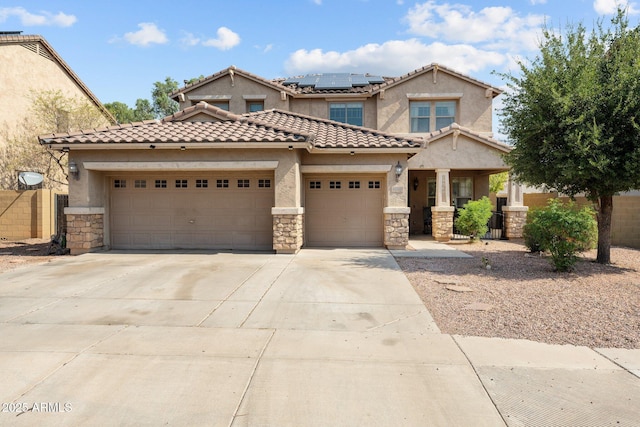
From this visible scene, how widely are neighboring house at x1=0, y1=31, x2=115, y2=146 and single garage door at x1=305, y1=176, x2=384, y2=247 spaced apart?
15724mm

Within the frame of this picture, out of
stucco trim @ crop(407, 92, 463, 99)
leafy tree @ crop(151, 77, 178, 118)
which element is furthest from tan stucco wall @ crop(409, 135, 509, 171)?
leafy tree @ crop(151, 77, 178, 118)

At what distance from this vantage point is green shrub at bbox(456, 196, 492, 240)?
51.6 feet

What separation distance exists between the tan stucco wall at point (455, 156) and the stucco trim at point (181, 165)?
7.33 meters

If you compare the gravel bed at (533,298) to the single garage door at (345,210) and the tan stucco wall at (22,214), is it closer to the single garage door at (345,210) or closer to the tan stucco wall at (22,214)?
the single garage door at (345,210)

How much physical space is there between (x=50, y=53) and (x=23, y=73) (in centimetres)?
226

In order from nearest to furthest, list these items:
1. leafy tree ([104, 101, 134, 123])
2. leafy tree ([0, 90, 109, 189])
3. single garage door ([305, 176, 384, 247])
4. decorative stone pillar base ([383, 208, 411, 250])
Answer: decorative stone pillar base ([383, 208, 411, 250]), single garage door ([305, 176, 384, 247]), leafy tree ([0, 90, 109, 189]), leafy tree ([104, 101, 134, 123])

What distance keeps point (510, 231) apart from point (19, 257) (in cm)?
1811

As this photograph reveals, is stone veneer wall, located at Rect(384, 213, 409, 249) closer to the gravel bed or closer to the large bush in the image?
the gravel bed

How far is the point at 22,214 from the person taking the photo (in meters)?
16.7

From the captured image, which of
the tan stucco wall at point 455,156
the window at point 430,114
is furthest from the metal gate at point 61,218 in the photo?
the window at point 430,114

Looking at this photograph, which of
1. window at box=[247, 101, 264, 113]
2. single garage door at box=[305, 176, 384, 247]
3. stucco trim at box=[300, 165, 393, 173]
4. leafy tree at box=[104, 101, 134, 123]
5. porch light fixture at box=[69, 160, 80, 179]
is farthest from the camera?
leafy tree at box=[104, 101, 134, 123]

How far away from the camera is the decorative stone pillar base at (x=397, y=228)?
43.9 feet

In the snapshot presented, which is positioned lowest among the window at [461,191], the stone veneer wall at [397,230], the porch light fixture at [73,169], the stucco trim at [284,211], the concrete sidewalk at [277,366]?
the concrete sidewalk at [277,366]

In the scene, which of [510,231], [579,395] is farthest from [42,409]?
[510,231]
